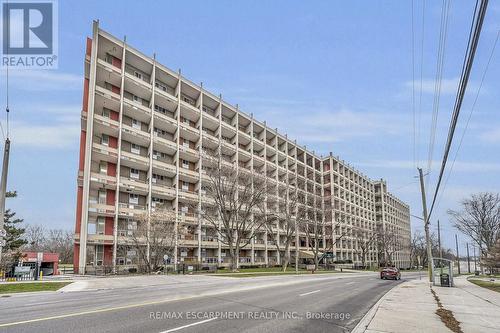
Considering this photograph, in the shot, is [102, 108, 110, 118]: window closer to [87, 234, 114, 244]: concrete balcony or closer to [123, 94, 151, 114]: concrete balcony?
[123, 94, 151, 114]: concrete balcony

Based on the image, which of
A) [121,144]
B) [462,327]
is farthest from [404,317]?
[121,144]

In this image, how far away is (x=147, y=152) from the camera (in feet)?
177

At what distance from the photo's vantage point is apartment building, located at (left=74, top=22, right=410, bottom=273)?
45281mm

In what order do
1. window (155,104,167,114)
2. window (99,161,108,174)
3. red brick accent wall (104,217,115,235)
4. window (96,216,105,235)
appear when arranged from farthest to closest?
window (155,104,167,114) < window (99,161,108,174) < red brick accent wall (104,217,115,235) < window (96,216,105,235)

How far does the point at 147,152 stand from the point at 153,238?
17675 mm

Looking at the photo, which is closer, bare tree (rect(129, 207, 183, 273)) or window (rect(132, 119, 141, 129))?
bare tree (rect(129, 207, 183, 273))

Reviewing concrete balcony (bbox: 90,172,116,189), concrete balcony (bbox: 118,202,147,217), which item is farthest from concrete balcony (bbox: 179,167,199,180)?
concrete balcony (bbox: 90,172,116,189)

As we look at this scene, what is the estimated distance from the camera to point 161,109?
192ft

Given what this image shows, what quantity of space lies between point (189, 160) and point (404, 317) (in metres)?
52.2

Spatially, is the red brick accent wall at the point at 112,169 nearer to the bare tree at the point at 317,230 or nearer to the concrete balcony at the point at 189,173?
the concrete balcony at the point at 189,173

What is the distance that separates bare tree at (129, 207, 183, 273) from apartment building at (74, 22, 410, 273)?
330cm

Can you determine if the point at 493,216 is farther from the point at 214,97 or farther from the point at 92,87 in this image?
the point at 92,87

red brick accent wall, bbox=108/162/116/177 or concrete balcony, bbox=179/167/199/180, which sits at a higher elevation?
concrete balcony, bbox=179/167/199/180

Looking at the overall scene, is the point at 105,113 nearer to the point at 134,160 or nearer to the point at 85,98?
the point at 85,98
